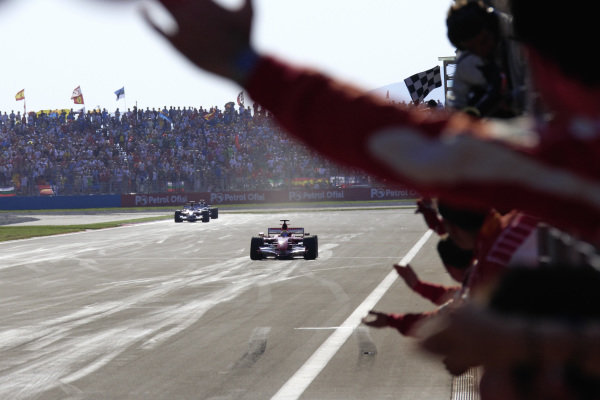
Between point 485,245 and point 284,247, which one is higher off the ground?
point 485,245

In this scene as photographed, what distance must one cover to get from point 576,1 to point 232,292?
1591 cm

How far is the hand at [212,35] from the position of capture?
1.31m

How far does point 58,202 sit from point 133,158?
5.85 metres

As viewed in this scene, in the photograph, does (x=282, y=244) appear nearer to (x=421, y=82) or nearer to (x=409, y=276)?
(x=421, y=82)

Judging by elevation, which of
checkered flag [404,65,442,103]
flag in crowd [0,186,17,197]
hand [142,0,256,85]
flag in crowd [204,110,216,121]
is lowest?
flag in crowd [0,186,17,197]

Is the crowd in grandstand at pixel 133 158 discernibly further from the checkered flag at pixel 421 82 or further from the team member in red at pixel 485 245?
the team member in red at pixel 485 245

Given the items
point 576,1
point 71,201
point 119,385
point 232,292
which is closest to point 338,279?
point 232,292

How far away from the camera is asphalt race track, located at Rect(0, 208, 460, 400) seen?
9.20 m

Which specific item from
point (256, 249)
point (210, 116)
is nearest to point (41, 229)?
point (210, 116)

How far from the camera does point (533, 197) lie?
1.35 m

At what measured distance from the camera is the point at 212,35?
1.34 meters

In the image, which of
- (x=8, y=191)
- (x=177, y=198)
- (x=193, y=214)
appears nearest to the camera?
(x=193, y=214)

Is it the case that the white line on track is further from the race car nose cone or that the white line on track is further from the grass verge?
the grass verge

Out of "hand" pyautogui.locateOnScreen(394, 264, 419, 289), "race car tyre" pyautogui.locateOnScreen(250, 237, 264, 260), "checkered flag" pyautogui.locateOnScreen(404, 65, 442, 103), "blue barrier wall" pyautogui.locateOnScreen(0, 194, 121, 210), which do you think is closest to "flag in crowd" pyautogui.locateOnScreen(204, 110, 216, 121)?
"blue barrier wall" pyautogui.locateOnScreen(0, 194, 121, 210)
